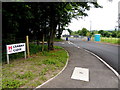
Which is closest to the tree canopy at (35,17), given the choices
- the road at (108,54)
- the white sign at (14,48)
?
the white sign at (14,48)

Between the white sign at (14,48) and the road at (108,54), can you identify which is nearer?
the white sign at (14,48)

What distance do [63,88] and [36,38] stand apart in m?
11.3

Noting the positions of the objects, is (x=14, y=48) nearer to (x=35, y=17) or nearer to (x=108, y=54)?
(x=35, y=17)

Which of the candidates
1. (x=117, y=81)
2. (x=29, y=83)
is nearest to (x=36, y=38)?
(x=29, y=83)

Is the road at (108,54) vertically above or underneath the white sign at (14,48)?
underneath

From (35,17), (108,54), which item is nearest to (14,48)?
(35,17)

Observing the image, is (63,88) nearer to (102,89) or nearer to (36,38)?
(102,89)

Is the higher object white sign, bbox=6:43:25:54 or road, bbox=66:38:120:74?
white sign, bbox=6:43:25:54

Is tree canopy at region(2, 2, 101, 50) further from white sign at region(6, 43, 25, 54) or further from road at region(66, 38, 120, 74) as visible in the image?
road at region(66, 38, 120, 74)

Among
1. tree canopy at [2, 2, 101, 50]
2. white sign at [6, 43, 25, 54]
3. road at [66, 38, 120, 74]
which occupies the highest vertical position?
tree canopy at [2, 2, 101, 50]

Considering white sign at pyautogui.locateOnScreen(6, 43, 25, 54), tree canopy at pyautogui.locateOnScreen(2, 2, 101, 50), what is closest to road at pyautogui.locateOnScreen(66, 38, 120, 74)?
tree canopy at pyautogui.locateOnScreen(2, 2, 101, 50)

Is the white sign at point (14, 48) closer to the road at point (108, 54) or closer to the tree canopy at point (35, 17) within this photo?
the tree canopy at point (35, 17)

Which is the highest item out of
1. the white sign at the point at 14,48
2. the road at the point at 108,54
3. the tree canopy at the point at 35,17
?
the tree canopy at the point at 35,17

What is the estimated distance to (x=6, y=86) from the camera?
3.06 metres
